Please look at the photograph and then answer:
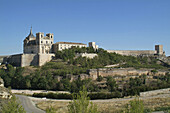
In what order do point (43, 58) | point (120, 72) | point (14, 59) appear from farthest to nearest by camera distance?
1. point (14, 59)
2. point (43, 58)
3. point (120, 72)

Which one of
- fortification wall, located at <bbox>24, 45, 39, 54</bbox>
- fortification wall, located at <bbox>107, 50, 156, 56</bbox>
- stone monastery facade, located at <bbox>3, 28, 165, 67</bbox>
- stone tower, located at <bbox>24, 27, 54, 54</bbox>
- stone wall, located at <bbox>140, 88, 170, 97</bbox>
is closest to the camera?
stone wall, located at <bbox>140, 88, 170, 97</bbox>

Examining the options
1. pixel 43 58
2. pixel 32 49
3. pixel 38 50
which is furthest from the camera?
pixel 32 49

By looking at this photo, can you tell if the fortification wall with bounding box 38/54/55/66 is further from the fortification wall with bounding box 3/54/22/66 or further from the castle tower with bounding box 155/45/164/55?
the castle tower with bounding box 155/45/164/55

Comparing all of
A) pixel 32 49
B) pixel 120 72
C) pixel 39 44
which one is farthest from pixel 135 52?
pixel 32 49

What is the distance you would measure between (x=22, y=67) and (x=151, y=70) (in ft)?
83.5

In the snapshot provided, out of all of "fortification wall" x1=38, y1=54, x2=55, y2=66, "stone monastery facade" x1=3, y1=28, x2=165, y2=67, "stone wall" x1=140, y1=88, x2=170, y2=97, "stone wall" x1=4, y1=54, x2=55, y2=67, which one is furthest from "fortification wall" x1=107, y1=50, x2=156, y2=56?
"stone wall" x1=140, y1=88, x2=170, y2=97

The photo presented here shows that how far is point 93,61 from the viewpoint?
151ft

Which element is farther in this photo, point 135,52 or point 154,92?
point 135,52

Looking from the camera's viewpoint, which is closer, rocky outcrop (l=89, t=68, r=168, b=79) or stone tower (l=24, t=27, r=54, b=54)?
rocky outcrop (l=89, t=68, r=168, b=79)

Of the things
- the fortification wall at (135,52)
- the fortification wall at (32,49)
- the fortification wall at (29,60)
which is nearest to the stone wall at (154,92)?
the fortification wall at (29,60)

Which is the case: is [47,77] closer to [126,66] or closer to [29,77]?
[29,77]

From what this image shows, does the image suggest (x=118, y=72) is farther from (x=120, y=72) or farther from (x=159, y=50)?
(x=159, y=50)

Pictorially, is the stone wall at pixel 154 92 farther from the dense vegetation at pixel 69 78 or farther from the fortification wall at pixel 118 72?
the fortification wall at pixel 118 72

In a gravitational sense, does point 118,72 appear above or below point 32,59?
below
